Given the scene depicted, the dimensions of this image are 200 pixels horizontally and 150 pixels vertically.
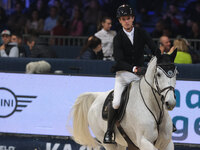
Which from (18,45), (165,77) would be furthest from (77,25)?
(165,77)

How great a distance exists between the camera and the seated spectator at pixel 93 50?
39.7ft

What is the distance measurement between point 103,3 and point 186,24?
2.79 meters

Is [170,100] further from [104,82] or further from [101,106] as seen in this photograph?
[104,82]

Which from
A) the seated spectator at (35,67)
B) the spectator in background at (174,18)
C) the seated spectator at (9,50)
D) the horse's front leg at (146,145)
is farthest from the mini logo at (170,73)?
the spectator in background at (174,18)

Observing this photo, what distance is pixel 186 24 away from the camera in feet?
51.7

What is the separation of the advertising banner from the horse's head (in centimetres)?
313

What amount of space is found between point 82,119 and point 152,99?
2.05 meters

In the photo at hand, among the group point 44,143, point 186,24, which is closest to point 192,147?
point 44,143

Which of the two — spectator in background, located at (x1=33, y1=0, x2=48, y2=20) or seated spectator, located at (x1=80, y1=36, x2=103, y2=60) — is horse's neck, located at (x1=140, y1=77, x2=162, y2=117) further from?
spectator in background, located at (x1=33, y1=0, x2=48, y2=20)

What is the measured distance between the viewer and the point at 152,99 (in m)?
7.43

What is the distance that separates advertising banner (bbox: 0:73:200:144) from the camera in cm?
→ 1041

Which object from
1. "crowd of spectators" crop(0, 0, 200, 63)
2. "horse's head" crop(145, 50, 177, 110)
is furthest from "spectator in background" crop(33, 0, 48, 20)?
"horse's head" crop(145, 50, 177, 110)

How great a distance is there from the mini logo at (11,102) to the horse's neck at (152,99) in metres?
3.65

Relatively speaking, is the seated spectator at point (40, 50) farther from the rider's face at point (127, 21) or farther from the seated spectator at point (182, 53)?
the rider's face at point (127, 21)
